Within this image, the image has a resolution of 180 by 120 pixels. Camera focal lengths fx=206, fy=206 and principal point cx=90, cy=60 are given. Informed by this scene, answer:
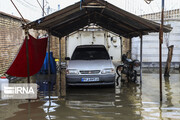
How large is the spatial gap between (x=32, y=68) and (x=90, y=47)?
296cm

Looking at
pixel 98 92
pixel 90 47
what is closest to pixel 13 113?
pixel 98 92

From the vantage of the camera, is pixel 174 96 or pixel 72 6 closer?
pixel 72 6

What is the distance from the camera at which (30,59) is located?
6.59 m

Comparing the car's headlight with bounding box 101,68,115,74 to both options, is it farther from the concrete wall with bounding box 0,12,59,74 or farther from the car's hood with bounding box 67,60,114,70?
the concrete wall with bounding box 0,12,59,74

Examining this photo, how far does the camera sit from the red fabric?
622 cm

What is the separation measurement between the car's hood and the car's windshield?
1.67 ft

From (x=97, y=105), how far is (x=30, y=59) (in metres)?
2.65

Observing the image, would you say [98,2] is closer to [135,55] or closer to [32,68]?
[32,68]

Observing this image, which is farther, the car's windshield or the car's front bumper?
the car's windshield

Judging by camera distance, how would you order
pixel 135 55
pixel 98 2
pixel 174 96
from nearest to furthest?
pixel 98 2 < pixel 174 96 < pixel 135 55

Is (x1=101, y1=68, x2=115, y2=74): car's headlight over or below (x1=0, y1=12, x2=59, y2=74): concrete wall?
below

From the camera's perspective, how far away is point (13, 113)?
4.91 metres

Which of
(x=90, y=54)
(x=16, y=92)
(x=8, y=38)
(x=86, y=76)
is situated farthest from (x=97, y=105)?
(x=8, y=38)

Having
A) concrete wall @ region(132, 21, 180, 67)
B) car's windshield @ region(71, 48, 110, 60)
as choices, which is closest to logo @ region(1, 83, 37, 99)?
car's windshield @ region(71, 48, 110, 60)
